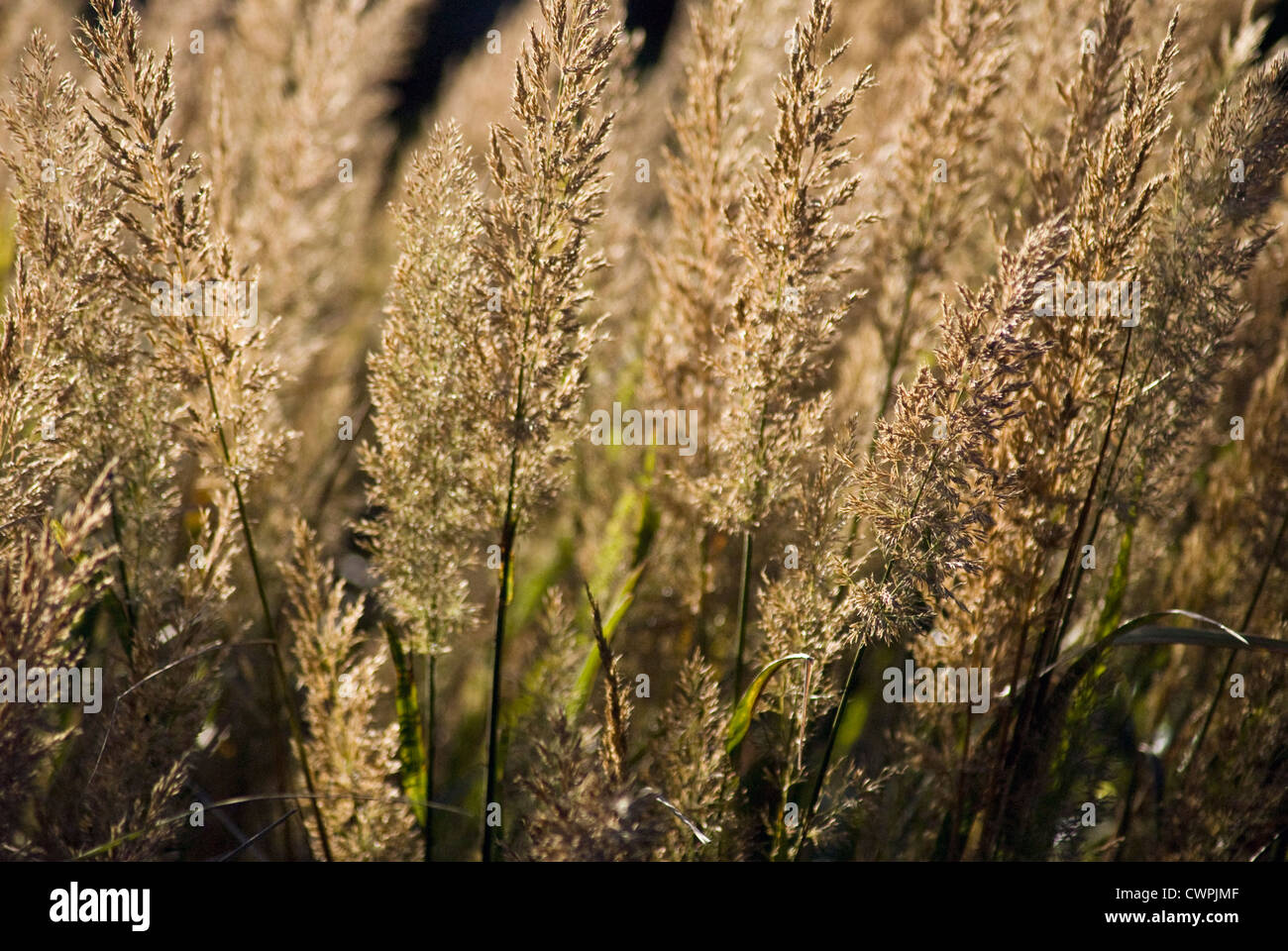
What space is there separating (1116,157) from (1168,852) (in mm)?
1325

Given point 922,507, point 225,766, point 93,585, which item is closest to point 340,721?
point 93,585

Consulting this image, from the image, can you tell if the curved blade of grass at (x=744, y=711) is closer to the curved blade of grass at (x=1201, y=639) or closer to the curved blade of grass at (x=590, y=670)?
the curved blade of grass at (x=590, y=670)

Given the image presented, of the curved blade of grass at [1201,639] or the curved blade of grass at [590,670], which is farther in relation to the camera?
the curved blade of grass at [590,670]

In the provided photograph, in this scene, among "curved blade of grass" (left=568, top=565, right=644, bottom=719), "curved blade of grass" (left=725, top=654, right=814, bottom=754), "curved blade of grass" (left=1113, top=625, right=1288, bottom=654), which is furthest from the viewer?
"curved blade of grass" (left=568, top=565, right=644, bottom=719)

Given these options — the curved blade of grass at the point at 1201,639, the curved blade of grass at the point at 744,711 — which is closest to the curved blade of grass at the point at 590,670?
the curved blade of grass at the point at 744,711

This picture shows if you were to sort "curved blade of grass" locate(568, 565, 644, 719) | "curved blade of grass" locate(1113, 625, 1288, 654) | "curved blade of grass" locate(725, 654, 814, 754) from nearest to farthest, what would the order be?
1. "curved blade of grass" locate(1113, 625, 1288, 654)
2. "curved blade of grass" locate(725, 654, 814, 754)
3. "curved blade of grass" locate(568, 565, 644, 719)

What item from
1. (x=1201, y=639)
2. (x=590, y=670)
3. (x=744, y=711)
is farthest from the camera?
(x=590, y=670)

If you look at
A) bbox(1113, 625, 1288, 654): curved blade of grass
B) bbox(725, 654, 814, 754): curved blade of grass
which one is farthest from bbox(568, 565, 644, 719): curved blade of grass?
bbox(1113, 625, 1288, 654): curved blade of grass

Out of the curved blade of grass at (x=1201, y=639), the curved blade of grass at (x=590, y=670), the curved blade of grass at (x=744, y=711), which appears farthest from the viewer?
the curved blade of grass at (x=590, y=670)

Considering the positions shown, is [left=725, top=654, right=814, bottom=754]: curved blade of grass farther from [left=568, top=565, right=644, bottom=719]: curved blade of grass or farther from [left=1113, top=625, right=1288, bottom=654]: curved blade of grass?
[left=1113, top=625, right=1288, bottom=654]: curved blade of grass

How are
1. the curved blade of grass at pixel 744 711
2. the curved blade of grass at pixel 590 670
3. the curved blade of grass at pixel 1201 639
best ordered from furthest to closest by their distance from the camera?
the curved blade of grass at pixel 590 670 < the curved blade of grass at pixel 744 711 < the curved blade of grass at pixel 1201 639

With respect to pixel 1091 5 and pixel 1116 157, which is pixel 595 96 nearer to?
pixel 1116 157

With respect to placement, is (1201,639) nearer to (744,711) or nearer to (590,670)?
(744,711)

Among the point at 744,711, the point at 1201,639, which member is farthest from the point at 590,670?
the point at 1201,639
